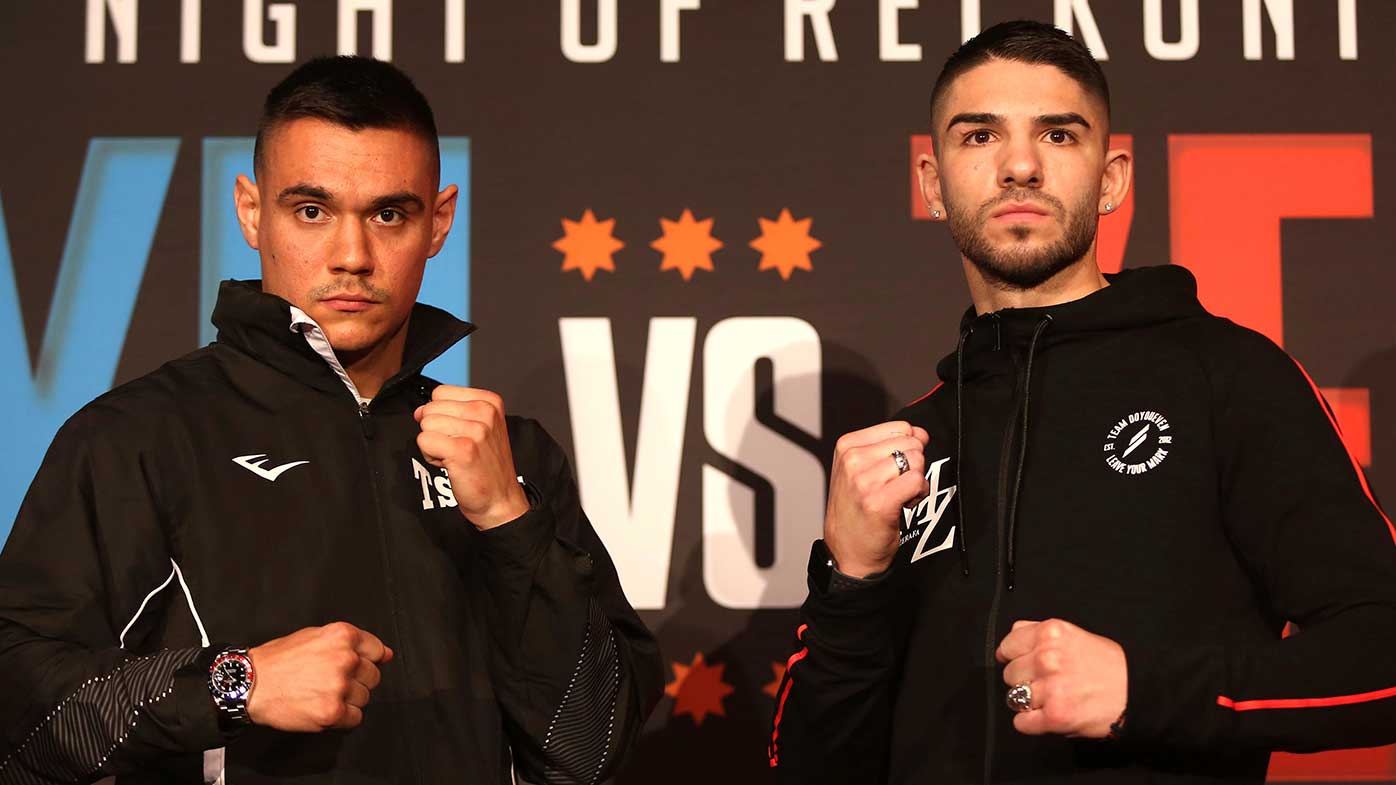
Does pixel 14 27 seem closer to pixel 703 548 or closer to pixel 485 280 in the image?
pixel 485 280

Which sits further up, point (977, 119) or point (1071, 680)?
point (977, 119)

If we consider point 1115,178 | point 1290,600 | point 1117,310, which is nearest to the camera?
point 1290,600

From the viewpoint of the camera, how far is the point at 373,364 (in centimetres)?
167

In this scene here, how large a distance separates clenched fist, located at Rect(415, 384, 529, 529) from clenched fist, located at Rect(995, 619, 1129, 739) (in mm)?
542

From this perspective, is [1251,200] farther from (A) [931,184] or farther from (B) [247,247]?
(B) [247,247]

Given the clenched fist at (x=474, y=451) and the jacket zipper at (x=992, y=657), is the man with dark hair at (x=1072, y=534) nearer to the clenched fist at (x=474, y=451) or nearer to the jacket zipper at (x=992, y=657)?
the jacket zipper at (x=992, y=657)

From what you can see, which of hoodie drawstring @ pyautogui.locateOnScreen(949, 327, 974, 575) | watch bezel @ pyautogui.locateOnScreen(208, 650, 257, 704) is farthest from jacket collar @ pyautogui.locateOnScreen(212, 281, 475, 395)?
hoodie drawstring @ pyautogui.locateOnScreen(949, 327, 974, 575)

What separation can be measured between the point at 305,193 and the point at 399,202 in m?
0.10

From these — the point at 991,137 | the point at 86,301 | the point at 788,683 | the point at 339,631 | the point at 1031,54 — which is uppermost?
the point at 1031,54

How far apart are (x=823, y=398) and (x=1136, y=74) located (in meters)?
0.76

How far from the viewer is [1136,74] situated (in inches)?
96.3

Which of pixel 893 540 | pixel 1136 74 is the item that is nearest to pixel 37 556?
pixel 893 540

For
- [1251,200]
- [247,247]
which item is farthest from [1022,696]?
[247,247]

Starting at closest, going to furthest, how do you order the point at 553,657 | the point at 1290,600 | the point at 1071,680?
the point at 1071,680
the point at 1290,600
the point at 553,657
